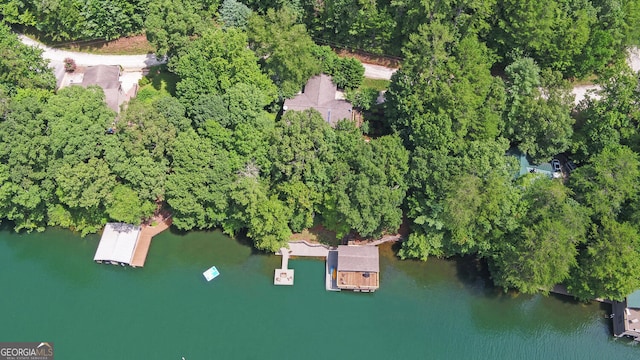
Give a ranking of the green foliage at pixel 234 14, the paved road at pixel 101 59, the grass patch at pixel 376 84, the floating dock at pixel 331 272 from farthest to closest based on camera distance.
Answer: the paved road at pixel 101 59
the green foliage at pixel 234 14
the grass patch at pixel 376 84
the floating dock at pixel 331 272

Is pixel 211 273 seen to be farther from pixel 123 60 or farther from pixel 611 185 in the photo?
pixel 611 185

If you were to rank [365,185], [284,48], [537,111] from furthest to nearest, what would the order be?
[284,48]
[537,111]
[365,185]

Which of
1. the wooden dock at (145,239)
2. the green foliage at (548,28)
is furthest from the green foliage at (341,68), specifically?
the wooden dock at (145,239)

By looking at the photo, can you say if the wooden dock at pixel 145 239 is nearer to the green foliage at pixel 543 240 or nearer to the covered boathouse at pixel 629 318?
the green foliage at pixel 543 240

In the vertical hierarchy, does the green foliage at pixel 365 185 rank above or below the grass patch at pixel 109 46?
below

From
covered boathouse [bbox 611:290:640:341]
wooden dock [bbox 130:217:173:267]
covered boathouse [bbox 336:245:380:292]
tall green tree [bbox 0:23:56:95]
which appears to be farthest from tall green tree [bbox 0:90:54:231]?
covered boathouse [bbox 611:290:640:341]

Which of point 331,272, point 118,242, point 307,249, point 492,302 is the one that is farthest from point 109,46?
point 492,302
